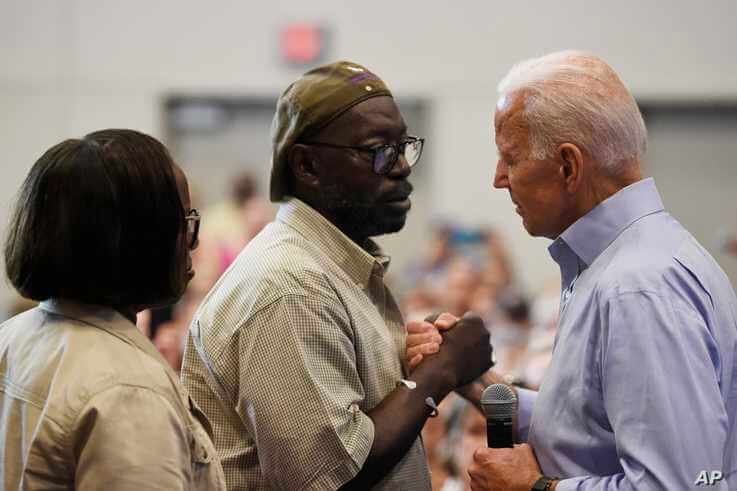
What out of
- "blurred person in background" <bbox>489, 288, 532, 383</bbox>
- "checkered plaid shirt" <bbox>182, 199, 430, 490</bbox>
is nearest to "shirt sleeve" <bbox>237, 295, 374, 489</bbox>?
"checkered plaid shirt" <bbox>182, 199, 430, 490</bbox>

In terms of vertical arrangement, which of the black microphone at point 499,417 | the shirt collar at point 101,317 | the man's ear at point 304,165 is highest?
the man's ear at point 304,165

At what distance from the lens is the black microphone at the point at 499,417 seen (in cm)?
196

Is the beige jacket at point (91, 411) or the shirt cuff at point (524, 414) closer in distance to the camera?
the beige jacket at point (91, 411)

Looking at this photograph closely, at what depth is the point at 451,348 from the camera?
2.15m

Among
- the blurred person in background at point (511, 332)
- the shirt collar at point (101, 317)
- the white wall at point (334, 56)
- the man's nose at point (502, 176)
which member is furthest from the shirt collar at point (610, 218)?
the white wall at point (334, 56)

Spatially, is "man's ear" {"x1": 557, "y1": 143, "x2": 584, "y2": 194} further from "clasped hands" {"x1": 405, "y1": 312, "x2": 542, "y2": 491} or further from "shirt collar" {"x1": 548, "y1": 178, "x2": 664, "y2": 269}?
"clasped hands" {"x1": 405, "y1": 312, "x2": 542, "y2": 491}

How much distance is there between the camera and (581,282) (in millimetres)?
1921

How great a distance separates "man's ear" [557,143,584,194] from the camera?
74.5 inches

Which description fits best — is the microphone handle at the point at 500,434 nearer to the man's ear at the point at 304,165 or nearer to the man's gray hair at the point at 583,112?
the man's gray hair at the point at 583,112

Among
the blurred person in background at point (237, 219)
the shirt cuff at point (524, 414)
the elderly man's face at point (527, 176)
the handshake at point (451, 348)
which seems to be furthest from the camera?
Result: the blurred person in background at point (237, 219)

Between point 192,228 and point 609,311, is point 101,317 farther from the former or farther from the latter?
point 609,311

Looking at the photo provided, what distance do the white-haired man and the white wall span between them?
5.75 meters

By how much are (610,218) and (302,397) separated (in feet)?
1.97

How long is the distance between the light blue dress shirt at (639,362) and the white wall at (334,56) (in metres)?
5.81
